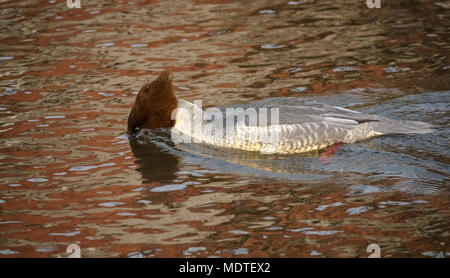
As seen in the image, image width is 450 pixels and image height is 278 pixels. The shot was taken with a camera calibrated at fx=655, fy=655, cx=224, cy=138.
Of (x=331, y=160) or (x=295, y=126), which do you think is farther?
(x=295, y=126)

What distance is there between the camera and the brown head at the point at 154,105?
8141mm

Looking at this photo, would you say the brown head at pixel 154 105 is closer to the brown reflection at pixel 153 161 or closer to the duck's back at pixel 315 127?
the brown reflection at pixel 153 161

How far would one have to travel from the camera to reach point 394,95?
9.16m

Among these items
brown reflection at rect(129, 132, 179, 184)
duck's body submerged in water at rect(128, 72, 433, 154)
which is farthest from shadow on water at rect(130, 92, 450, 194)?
duck's body submerged in water at rect(128, 72, 433, 154)

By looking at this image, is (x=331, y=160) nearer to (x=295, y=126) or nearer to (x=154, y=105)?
(x=295, y=126)

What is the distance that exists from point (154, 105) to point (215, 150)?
1.01 m

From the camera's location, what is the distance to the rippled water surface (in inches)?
229

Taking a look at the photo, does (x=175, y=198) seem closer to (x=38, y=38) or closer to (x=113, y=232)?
(x=113, y=232)

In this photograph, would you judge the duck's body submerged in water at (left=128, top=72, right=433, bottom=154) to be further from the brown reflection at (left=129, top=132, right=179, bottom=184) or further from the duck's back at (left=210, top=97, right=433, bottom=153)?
the brown reflection at (left=129, top=132, right=179, bottom=184)

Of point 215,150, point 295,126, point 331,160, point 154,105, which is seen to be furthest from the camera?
point 154,105

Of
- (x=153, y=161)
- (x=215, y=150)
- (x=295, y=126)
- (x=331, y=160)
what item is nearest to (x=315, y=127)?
(x=295, y=126)

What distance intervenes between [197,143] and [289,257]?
10.1ft

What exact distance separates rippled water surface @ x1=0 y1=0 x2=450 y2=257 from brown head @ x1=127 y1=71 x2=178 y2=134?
0.59 feet

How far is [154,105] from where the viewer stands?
8227mm
